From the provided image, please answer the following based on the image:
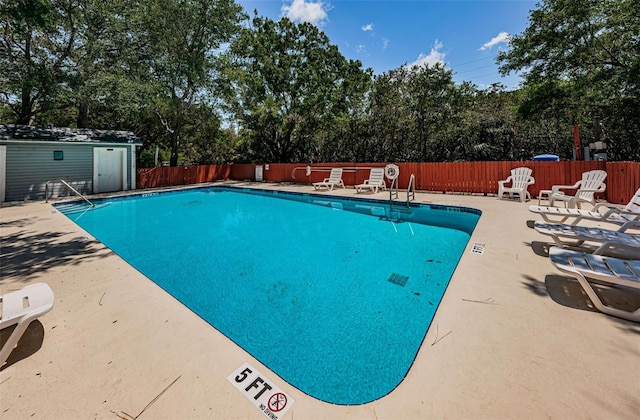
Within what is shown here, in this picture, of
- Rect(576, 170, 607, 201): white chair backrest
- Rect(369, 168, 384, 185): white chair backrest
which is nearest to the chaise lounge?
Rect(576, 170, 607, 201): white chair backrest

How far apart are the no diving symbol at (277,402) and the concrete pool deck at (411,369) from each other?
0.06 m

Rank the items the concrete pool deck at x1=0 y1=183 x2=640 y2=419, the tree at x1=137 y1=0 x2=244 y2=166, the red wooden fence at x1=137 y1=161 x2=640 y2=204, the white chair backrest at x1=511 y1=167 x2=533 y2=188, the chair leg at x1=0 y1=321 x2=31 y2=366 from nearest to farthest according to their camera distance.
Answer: the concrete pool deck at x1=0 y1=183 x2=640 y2=419
the chair leg at x1=0 y1=321 x2=31 y2=366
the red wooden fence at x1=137 y1=161 x2=640 y2=204
the white chair backrest at x1=511 y1=167 x2=533 y2=188
the tree at x1=137 y1=0 x2=244 y2=166

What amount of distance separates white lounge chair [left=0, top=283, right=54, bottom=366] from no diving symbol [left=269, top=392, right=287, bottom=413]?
5.48ft

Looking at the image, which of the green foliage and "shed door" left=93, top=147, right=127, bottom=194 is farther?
"shed door" left=93, top=147, right=127, bottom=194

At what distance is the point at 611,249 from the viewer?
11.4 feet

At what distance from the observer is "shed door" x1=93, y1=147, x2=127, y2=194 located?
11.6 m

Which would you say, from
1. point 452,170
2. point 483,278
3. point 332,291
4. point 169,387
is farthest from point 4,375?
point 452,170

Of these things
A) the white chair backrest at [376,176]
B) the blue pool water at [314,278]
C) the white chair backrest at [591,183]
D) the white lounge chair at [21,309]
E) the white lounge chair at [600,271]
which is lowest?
the blue pool water at [314,278]

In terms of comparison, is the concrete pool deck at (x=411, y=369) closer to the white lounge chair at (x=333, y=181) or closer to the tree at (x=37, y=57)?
the white lounge chair at (x=333, y=181)

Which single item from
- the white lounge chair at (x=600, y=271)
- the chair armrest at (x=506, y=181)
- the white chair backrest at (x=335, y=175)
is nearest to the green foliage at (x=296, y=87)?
the white chair backrest at (x=335, y=175)

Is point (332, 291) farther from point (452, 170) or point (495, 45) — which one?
point (495, 45)

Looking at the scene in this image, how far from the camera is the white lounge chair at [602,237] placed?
9.23ft

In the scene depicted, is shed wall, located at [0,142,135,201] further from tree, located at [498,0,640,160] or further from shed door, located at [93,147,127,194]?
tree, located at [498,0,640,160]

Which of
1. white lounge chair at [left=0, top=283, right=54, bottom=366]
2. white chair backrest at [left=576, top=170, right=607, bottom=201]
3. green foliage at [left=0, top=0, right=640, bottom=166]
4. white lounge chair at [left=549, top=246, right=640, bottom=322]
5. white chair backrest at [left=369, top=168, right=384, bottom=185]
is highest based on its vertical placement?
green foliage at [left=0, top=0, right=640, bottom=166]
